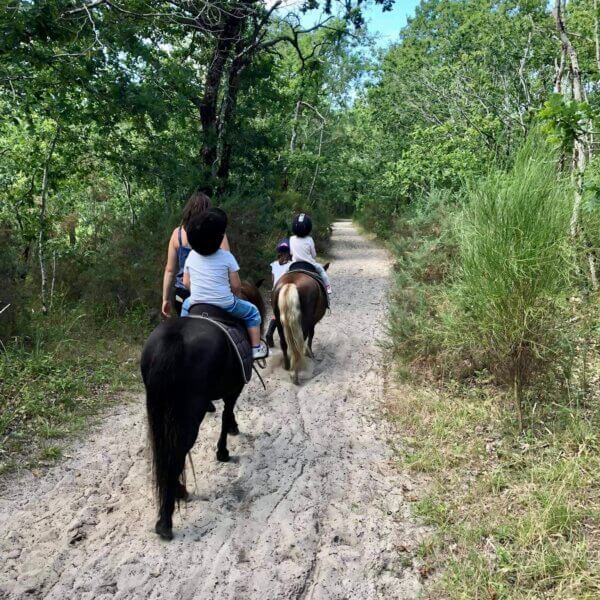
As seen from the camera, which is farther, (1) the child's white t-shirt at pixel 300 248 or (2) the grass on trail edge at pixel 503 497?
(1) the child's white t-shirt at pixel 300 248

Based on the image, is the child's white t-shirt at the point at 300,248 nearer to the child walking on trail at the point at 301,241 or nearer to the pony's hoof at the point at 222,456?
the child walking on trail at the point at 301,241

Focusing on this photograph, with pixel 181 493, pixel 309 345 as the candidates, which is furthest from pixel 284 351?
pixel 181 493

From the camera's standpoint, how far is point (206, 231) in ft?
12.8

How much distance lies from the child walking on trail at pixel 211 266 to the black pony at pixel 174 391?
467 mm

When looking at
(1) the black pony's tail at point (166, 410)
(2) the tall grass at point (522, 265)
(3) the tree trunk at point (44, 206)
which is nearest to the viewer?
(1) the black pony's tail at point (166, 410)

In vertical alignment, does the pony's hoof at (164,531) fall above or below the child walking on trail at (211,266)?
below

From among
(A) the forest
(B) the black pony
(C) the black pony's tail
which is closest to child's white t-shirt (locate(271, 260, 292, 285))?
(A) the forest

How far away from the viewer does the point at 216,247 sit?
4.04m

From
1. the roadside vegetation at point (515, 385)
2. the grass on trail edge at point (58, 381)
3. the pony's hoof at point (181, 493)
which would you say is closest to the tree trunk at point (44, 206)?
the grass on trail edge at point (58, 381)

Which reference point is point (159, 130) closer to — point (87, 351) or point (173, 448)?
Result: point (87, 351)

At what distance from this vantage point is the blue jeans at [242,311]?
420cm

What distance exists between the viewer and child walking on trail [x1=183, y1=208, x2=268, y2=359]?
3.91 m

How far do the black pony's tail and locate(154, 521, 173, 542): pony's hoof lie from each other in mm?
127

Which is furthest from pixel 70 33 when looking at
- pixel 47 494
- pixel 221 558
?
pixel 221 558
